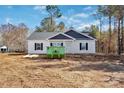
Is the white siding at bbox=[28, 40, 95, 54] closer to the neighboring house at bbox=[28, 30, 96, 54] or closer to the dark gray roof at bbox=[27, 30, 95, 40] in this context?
the neighboring house at bbox=[28, 30, 96, 54]

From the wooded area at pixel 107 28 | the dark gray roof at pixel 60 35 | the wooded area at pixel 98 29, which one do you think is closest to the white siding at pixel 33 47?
the dark gray roof at pixel 60 35

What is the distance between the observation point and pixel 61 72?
6.89 m

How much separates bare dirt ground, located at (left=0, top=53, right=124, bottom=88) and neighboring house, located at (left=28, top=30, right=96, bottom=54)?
338 mm

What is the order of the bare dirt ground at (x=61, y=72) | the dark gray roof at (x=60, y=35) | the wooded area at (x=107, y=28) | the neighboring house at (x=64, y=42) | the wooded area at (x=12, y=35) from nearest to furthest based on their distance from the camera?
the bare dirt ground at (x=61, y=72)
the wooded area at (x=12, y=35)
the wooded area at (x=107, y=28)
the dark gray roof at (x=60, y=35)
the neighboring house at (x=64, y=42)

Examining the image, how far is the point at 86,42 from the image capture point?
30.3 ft

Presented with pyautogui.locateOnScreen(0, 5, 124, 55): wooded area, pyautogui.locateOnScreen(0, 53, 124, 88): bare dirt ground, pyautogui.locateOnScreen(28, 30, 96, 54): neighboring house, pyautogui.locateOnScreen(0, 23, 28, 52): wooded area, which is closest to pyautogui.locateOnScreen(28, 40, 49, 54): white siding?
pyautogui.locateOnScreen(28, 30, 96, 54): neighboring house

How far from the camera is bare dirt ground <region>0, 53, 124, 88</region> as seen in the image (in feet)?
Answer: 19.5

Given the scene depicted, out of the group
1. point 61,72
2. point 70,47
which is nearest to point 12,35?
point 61,72

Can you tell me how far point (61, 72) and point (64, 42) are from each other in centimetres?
241

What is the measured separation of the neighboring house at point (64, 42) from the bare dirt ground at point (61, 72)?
0.34m

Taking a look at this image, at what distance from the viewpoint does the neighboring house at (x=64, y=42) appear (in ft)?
27.1

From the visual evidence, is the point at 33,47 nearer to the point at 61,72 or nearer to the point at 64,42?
the point at 64,42

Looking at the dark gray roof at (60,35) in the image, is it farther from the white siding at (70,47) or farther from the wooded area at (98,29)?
the wooded area at (98,29)
